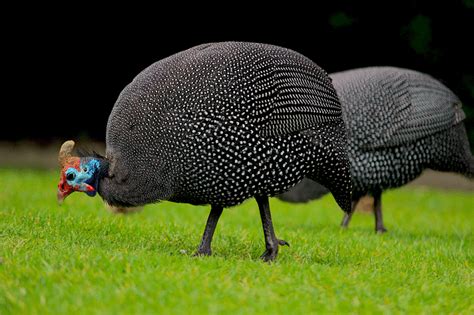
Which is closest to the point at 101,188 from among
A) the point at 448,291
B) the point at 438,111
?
the point at 448,291

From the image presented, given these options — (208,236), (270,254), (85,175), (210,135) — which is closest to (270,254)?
(270,254)

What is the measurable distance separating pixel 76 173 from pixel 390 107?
3393 mm

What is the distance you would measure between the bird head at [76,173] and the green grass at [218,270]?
361 millimetres

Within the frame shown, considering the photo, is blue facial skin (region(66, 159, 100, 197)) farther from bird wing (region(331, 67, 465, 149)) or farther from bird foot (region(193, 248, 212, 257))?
bird wing (region(331, 67, 465, 149))

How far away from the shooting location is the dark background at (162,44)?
12.4 metres

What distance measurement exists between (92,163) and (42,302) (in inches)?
52.6

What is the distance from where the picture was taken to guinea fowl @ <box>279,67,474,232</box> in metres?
7.05

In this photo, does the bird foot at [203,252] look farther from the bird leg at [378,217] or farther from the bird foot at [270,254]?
the bird leg at [378,217]

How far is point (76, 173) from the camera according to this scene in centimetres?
482

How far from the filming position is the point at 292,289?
13.3ft

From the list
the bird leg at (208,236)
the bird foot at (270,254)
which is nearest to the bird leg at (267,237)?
the bird foot at (270,254)

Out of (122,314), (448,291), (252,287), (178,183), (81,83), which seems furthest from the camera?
(81,83)

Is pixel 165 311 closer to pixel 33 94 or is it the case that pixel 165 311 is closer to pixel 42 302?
pixel 42 302

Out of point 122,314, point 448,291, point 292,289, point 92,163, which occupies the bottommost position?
point 448,291
